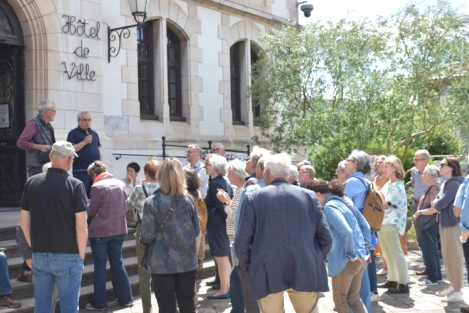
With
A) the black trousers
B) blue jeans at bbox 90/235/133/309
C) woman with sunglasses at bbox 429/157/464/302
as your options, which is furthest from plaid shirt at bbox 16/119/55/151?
woman with sunglasses at bbox 429/157/464/302

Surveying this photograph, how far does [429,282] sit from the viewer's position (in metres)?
8.48

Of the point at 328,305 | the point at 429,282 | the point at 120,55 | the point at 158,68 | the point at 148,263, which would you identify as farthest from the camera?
the point at 158,68

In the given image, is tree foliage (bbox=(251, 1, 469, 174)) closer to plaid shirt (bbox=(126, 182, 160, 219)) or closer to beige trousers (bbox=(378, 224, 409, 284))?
beige trousers (bbox=(378, 224, 409, 284))

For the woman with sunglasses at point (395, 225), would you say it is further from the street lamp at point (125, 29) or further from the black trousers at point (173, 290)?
the street lamp at point (125, 29)

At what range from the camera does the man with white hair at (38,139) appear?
8.12m

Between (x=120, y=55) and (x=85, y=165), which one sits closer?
(x=85, y=165)

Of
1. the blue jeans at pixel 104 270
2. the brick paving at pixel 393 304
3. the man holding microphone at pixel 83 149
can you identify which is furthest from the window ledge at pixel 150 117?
the blue jeans at pixel 104 270

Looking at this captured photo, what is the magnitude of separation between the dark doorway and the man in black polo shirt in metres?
5.48

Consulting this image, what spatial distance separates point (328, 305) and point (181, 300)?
8.49 feet

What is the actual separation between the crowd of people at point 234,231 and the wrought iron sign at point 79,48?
102 inches

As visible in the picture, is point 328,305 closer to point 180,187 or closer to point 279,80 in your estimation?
point 180,187

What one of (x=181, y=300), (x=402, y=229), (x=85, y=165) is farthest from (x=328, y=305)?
(x=85, y=165)

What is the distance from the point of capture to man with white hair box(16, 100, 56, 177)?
8.12 metres

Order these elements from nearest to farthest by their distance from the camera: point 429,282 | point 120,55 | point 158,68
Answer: point 429,282
point 120,55
point 158,68
